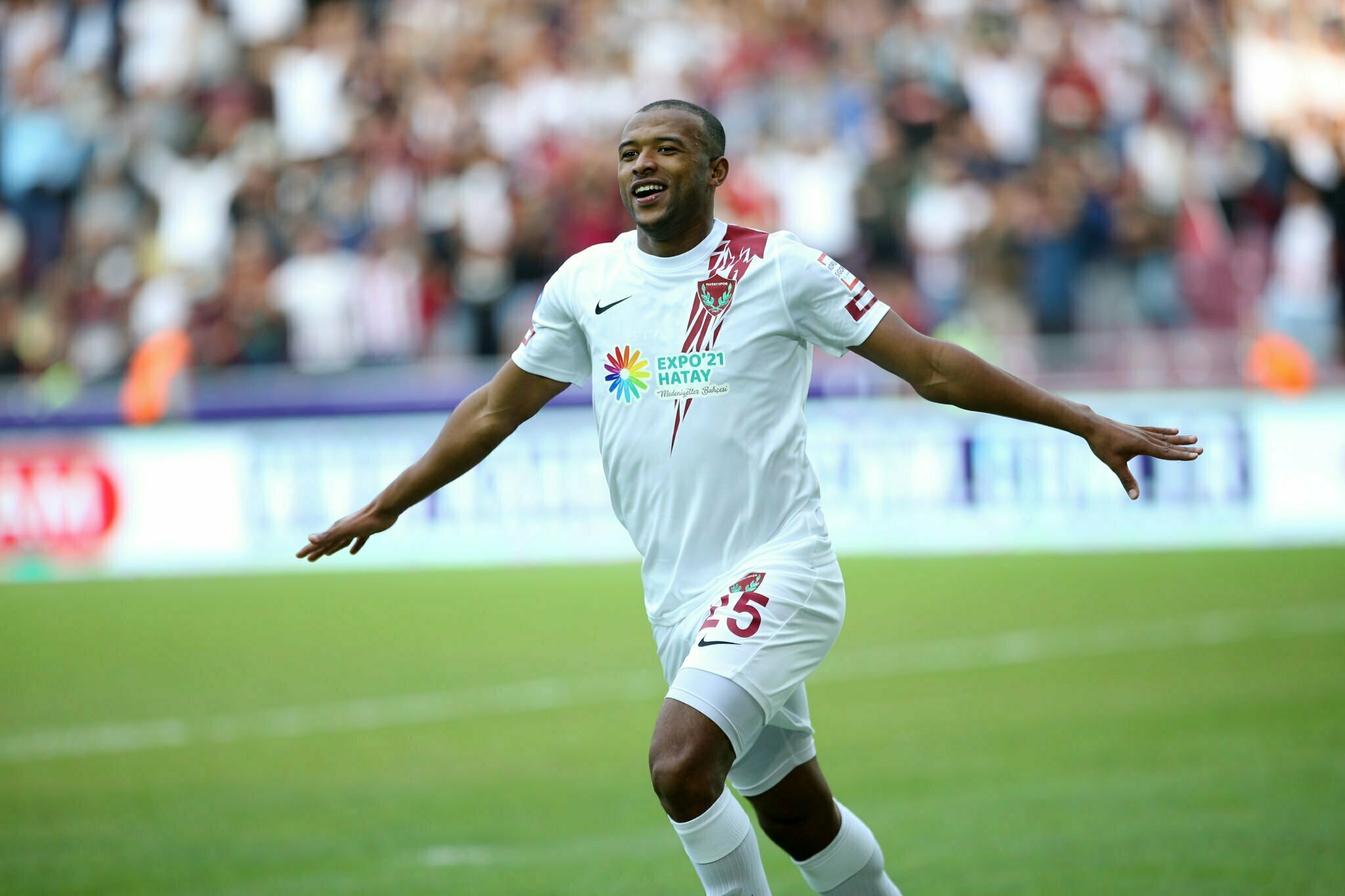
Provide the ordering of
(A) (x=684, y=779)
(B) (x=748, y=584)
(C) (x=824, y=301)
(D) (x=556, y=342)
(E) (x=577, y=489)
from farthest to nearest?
(E) (x=577, y=489) < (D) (x=556, y=342) < (C) (x=824, y=301) < (B) (x=748, y=584) < (A) (x=684, y=779)

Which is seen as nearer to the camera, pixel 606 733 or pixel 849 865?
pixel 849 865

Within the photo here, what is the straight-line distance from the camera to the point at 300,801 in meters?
8.95

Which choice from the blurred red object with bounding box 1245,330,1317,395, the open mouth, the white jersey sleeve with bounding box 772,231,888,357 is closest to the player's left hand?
the white jersey sleeve with bounding box 772,231,888,357

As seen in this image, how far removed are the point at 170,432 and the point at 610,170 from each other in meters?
5.12

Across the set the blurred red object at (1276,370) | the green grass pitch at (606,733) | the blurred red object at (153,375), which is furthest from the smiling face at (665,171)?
the blurred red object at (153,375)

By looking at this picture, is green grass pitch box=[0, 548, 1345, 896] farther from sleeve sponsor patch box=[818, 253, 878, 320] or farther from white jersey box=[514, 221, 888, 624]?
sleeve sponsor patch box=[818, 253, 878, 320]

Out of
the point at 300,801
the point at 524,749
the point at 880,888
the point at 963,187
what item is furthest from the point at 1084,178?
the point at 880,888

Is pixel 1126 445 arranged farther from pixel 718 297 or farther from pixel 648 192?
pixel 648 192

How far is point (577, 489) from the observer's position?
1789 centimetres

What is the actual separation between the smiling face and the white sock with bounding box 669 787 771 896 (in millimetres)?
1571

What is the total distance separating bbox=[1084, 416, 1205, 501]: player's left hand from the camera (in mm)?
5070

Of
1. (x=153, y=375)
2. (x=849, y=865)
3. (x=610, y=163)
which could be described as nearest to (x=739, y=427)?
(x=849, y=865)

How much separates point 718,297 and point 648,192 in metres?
0.35

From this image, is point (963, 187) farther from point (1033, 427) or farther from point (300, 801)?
point (300, 801)
